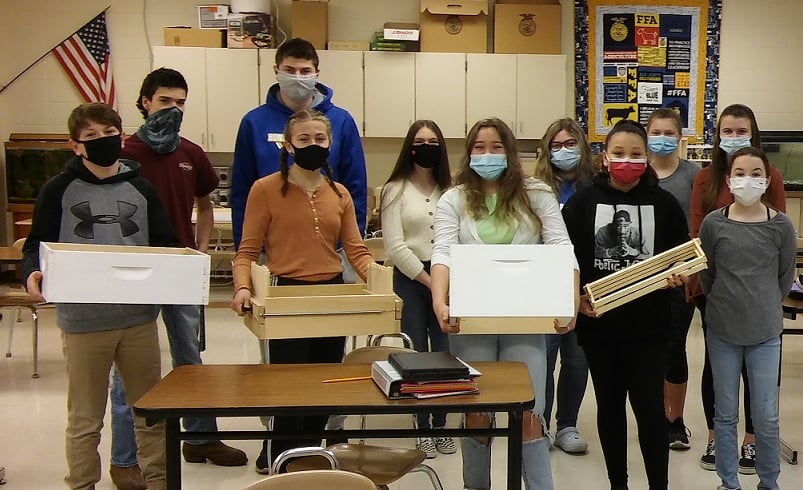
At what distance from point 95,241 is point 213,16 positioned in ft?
17.8

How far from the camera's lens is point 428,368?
6.40 feet

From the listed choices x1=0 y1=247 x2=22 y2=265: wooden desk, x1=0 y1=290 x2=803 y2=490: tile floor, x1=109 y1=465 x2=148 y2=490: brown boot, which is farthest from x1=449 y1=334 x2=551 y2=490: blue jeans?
x1=0 y1=247 x2=22 y2=265: wooden desk

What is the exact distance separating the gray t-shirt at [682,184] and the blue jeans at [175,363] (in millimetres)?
2055

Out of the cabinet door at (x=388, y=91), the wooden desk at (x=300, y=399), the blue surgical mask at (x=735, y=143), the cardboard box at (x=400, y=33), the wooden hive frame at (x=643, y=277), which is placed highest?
the cardboard box at (x=400, y=33)

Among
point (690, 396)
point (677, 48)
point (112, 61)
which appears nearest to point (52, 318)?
point (112, 61)

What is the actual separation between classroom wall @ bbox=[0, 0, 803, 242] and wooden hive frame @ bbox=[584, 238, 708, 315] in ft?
17.6

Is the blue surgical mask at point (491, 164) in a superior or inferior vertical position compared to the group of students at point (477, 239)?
superior

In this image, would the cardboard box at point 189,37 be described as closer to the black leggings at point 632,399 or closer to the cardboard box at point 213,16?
the cardboard box at point 213,16

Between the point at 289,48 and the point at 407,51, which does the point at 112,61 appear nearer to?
the point at 407,51

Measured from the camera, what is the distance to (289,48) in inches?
115

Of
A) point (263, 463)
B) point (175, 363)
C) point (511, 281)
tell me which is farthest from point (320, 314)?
point (263, 463)

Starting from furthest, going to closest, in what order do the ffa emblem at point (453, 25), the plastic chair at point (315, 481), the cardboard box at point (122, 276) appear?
the ffa emblem at point (453, 25)
the cardboard box at point (122, 276)
the plastic chair at point (315, 481)

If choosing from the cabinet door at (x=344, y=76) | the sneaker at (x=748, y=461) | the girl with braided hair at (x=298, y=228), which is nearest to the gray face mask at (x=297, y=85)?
the girl with braided hair at (x=298, y=228)

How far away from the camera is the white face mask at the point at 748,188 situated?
263 centimetres
